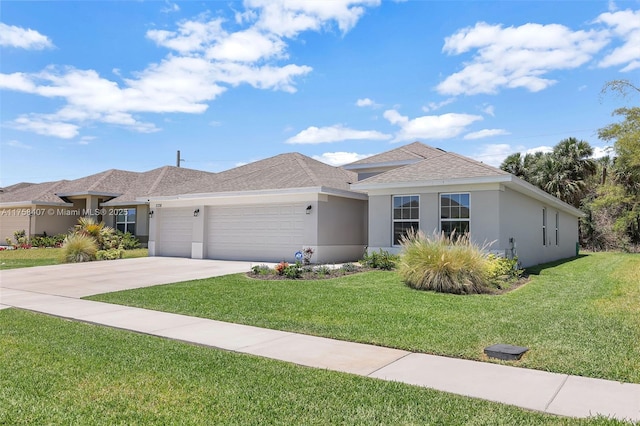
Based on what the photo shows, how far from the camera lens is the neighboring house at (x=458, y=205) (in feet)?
47.3

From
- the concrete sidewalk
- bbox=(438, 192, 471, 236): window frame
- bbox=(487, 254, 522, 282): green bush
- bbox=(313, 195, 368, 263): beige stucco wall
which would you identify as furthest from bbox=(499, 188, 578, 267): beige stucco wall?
the concrete sidewalk

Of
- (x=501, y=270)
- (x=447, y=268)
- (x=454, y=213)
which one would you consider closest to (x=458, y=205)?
(x=454, y=213)

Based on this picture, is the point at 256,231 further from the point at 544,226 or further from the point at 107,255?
the point at 544,226

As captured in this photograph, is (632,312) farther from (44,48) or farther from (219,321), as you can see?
(44,48)

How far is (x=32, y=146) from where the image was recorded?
26953 mm

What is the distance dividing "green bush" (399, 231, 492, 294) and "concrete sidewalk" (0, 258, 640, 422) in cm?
485

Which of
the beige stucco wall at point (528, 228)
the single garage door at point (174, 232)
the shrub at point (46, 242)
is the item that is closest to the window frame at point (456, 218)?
the beige stucco wall at point (528, 228)

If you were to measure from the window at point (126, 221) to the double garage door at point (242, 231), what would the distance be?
716 cm

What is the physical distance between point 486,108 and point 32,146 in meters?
26.5

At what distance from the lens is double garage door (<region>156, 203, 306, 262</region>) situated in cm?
1842

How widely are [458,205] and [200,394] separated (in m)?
12.5

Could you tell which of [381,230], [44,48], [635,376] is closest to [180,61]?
[44,48]

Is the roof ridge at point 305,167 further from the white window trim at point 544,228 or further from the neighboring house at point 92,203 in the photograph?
the white window trim at point 544,228

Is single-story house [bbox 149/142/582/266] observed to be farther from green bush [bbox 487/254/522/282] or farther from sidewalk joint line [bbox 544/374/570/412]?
sidewalk joint line [bbox 544/374/570/412]
